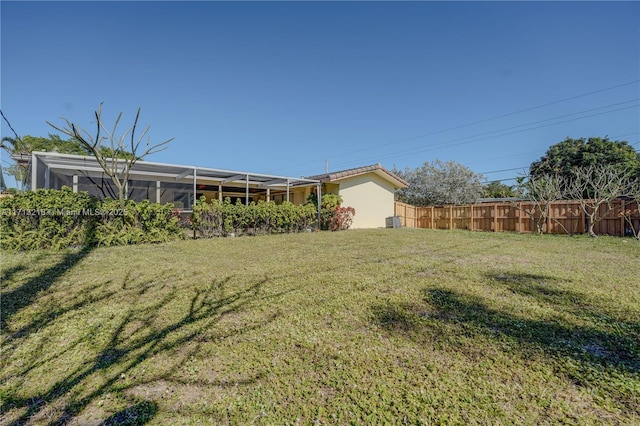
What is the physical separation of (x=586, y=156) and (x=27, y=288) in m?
27.3

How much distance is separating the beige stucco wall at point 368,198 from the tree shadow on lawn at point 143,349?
12.1 meters

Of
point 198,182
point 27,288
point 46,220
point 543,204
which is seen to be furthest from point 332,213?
point 27,288

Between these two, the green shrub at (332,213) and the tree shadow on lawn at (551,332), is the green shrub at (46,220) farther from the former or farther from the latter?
the green shrub at (332,213)

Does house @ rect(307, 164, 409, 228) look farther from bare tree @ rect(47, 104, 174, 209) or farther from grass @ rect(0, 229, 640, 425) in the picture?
grass @ rect(0, 229, 640, 425)

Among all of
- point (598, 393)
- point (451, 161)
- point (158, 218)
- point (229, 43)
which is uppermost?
point (229, 43)

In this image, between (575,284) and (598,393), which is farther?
(575,284)

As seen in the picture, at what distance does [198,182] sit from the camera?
1555 cm

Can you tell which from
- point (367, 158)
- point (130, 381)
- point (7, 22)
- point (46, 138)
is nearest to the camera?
point (130, 381)

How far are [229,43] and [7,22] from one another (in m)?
6.18

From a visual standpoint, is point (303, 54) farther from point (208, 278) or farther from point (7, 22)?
point (208, 278)

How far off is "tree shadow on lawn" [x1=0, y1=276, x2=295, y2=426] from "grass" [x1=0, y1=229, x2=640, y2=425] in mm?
13

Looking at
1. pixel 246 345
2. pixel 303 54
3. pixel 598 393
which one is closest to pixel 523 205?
pixel 303 54

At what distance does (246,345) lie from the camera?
2557 millimetres

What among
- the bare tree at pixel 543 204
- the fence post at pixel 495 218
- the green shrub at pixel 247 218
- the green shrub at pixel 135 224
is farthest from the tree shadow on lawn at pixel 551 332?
the fence post at pixel 495 218
